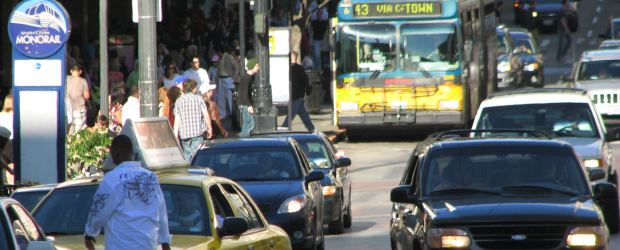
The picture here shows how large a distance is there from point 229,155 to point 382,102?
9751 millimetres

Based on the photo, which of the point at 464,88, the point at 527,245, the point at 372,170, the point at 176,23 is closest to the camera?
the point at 527,245

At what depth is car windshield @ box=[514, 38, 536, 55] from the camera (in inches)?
1152

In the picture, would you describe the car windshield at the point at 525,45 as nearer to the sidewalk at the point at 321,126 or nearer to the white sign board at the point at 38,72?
the sidewalk at the point at 321,126

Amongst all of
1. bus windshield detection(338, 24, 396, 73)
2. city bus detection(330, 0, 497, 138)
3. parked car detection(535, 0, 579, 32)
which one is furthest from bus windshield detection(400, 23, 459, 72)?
parked car detection(535, 0, 579, 32)

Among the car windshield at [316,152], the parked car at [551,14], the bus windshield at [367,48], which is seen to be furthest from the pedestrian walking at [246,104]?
the parked car at [551,14]

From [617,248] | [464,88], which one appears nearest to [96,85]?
[464,88]

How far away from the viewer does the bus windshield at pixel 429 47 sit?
19.7 metres

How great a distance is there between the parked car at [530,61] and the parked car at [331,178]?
52.7 feet

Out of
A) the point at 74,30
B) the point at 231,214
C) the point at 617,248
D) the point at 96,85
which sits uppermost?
the point at 74,30

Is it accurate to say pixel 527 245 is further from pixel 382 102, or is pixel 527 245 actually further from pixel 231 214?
pixel 382 102

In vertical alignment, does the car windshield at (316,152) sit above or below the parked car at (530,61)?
below

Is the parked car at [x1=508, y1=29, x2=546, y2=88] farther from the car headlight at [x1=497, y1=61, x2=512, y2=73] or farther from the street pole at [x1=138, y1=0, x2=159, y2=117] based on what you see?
the street pole at [x1=138, y1=0, x2=159, y2=117]

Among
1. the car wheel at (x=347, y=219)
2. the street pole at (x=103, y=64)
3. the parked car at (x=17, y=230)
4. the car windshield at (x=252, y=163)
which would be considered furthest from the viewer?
the street pole at (x=103, y=64)

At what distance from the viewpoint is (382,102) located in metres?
20.1
